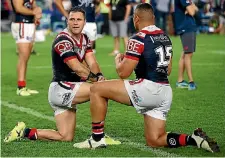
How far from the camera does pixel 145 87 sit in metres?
8.05

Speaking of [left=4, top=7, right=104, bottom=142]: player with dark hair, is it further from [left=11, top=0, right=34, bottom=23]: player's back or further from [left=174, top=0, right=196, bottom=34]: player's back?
[left=174, top=0, right=196, bottom=34]: player's back

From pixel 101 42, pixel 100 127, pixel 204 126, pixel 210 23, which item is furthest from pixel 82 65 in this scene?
pixel 210 23

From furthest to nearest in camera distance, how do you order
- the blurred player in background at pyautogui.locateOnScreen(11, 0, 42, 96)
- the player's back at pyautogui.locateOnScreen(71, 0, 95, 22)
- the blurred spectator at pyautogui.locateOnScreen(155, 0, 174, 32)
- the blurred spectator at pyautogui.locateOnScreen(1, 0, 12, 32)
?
the blurred spectator at pyautogui.locateOnScreen(1, 0, 12, 32) < the blurred spectator at pyautogui.locateOnScreen(155, 0, 174, 32) < the player's back at pyautogui.locateOnScreen(71, 0, 95, 22) < the blurred player in background at pyautogui.locateOnScreen(11, 0, 42, 96)

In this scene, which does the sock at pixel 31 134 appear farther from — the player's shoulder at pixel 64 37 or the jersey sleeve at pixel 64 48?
the player's shoulder at pixel 64 37

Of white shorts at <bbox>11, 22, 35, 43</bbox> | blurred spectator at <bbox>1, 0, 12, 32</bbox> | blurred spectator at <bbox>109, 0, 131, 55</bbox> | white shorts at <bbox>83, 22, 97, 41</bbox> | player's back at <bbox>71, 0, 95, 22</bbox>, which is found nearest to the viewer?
white shorts at <bbox>11, 22, 35, 43</bbox>

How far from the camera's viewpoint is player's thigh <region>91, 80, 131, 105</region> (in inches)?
316

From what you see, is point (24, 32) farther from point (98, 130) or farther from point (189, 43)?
point (98, 130)

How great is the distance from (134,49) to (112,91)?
1.66 feet

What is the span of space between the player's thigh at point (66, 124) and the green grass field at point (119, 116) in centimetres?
14

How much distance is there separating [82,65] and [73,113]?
597mm

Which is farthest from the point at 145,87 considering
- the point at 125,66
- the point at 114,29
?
the point at 114,29

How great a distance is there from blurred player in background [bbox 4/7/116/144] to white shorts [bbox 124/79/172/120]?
66cm

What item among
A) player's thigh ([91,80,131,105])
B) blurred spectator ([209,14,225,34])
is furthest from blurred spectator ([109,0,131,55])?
player's thigh ([91,80,131,105])

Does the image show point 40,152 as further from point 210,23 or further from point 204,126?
point 210,23
